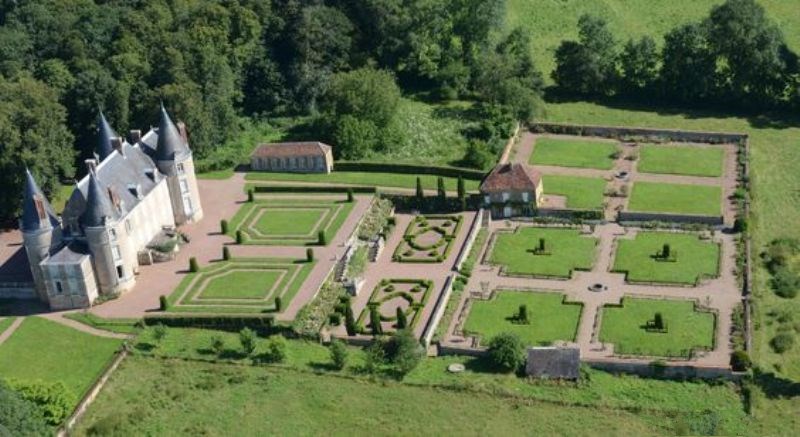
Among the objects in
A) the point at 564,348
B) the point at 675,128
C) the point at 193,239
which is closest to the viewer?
the point at 564,348

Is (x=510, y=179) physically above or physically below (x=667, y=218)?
above

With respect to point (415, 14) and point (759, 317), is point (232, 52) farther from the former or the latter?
point (759, 317)

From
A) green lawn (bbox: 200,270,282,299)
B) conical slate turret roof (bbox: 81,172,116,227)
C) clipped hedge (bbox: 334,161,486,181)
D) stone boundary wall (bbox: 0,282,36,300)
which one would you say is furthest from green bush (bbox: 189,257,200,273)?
clipped hedge (bbox: 334,161,486,181)

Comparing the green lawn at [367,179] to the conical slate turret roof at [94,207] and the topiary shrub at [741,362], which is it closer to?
the conical slate turret roof at [94,207]

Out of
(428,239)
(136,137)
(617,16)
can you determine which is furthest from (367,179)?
(617,16)

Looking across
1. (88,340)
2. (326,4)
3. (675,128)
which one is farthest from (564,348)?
(326,4)

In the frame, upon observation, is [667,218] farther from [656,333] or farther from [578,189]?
[656,333]
